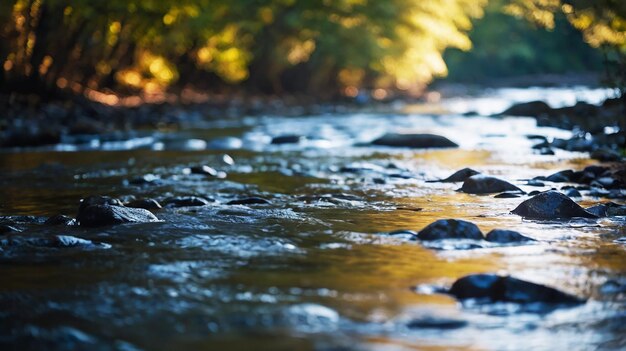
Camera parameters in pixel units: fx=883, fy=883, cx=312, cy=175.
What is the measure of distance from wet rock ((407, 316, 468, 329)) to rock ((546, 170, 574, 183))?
5007 mm

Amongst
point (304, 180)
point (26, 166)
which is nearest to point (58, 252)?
point (304, 180)

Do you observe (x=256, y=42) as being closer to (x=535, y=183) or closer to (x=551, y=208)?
(x=535, y=183)

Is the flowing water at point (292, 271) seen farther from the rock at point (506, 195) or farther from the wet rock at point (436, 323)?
the rock at point (506, 195)

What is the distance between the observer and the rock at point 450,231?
4.90 meters

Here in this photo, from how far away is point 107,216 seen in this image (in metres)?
5.42

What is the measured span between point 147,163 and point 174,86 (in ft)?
68.9

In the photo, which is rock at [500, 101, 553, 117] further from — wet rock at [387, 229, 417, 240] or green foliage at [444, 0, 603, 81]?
green foliage at [444, 0, 603, 81]

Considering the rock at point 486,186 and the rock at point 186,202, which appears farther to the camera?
the rock at point 486,186

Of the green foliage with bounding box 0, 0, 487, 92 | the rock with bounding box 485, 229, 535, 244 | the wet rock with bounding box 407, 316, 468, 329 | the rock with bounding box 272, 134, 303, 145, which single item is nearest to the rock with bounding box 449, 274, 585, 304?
the wet rock with bounding box 407, 316, 468, 329

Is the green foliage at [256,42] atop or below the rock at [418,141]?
atop

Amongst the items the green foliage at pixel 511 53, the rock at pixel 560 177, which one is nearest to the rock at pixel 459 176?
the rock at pixel 560 177

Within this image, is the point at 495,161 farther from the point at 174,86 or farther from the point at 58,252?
the point at 174,86

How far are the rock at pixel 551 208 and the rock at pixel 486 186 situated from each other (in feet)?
4.55

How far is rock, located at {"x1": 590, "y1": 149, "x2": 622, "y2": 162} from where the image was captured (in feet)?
31.9
